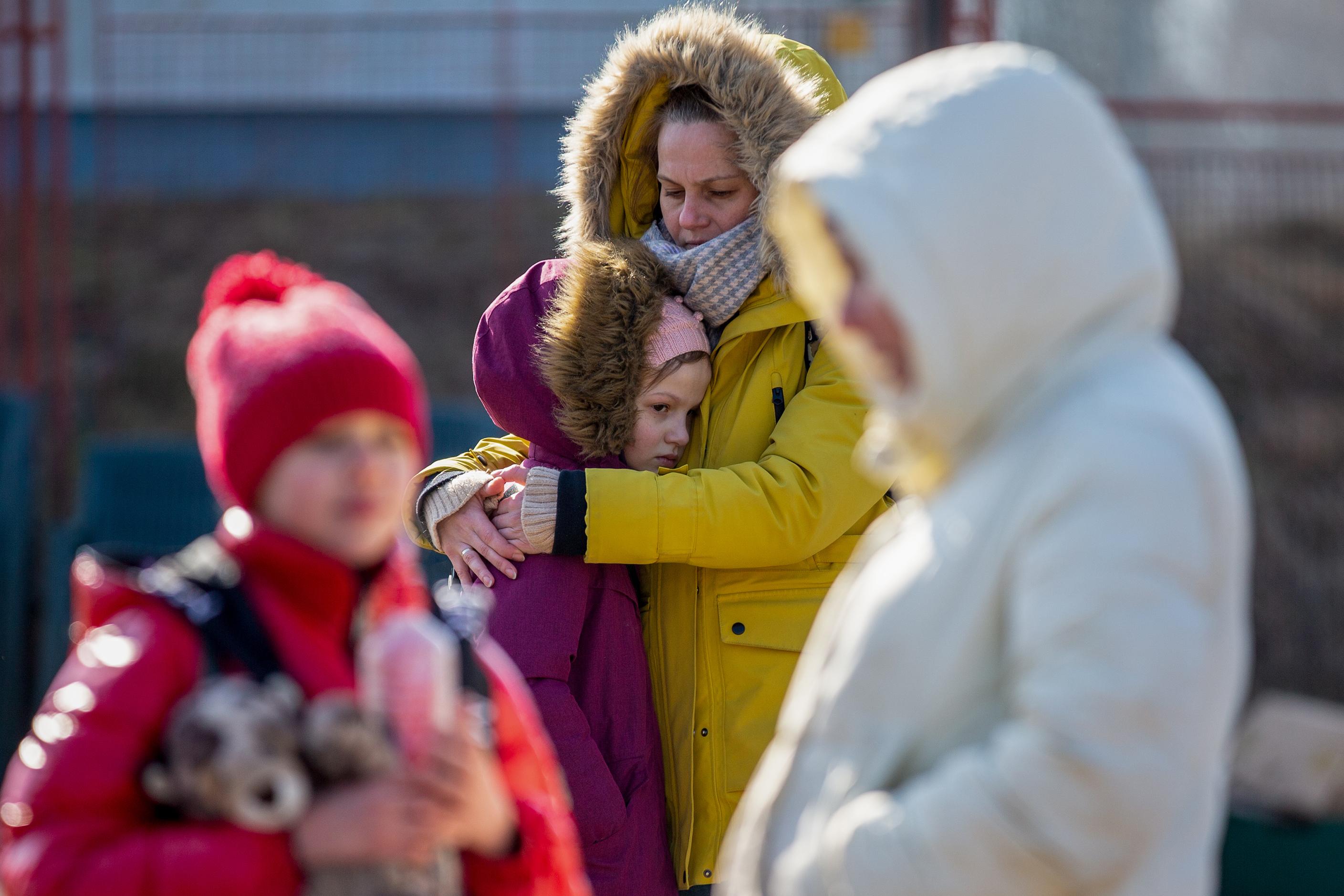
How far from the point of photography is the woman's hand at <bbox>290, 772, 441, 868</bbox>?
4.17 ft

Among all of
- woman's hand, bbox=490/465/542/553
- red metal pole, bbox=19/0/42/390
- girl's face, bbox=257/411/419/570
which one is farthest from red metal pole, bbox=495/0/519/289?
girl's face, bbox=257/411/419/570

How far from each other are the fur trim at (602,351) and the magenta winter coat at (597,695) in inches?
2.0

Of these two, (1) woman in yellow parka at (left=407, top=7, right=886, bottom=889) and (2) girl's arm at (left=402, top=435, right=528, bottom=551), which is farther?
(2) girl's arm at (left=402, top=435, right=528, bottom=551)

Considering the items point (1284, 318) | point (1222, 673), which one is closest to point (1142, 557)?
point (1222, 673)

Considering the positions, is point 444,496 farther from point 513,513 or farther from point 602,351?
point 602,351

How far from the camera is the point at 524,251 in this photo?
30.4 feet

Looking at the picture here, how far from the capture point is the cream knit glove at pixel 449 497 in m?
2.45

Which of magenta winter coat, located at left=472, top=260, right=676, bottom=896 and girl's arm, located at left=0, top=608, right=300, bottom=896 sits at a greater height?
girl's arm, located at left=0, top=608, right=300, bottom=896

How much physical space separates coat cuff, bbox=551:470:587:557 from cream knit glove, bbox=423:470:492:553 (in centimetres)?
22

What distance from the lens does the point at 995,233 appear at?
130 centimetres

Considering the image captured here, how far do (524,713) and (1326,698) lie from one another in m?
6.69

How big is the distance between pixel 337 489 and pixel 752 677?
1069mm

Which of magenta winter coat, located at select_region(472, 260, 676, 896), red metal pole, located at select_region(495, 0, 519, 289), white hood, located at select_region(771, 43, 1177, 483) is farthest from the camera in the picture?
red metal pole, located at select_region(495, 0, 519, 289)

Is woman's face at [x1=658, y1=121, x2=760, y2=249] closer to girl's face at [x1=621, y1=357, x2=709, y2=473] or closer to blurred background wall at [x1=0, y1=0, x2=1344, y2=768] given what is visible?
girl's face at [x1=621, y1=357, x2=709, y2=473]
